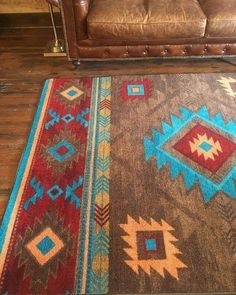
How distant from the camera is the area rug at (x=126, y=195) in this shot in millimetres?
1193

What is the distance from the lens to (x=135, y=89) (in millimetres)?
2057

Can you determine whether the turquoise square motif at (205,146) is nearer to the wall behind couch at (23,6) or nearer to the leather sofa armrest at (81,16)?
the leather sofa armrest at (81,16)

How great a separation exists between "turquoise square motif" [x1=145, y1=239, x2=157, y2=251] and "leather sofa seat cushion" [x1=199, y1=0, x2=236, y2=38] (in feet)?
5.06

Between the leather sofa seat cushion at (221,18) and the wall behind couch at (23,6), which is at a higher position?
the wall behind couch at (23,6)

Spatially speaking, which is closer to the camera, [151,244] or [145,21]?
[151,244]

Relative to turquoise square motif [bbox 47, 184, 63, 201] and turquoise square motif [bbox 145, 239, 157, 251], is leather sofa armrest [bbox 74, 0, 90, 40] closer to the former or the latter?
turquoise square motif [bbox 47, 184, 63, 201]

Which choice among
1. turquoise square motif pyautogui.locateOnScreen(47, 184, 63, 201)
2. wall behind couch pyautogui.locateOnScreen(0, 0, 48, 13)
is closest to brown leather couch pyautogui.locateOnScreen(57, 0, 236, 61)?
wall behind couch pyautogui.locateOnScreen(0, 0, 48, 13)

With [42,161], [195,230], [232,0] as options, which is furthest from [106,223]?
[232,0]

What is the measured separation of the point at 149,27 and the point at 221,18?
0.51 m

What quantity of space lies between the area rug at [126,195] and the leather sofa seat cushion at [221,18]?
15.0 inches

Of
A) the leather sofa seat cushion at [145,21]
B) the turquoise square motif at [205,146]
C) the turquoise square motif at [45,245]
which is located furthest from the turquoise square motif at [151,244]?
the leather sofa seat cushion at [145,21]

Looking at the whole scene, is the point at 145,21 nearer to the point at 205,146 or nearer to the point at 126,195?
the point at 205,146

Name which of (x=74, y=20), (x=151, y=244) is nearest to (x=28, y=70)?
(x=74, y=20)

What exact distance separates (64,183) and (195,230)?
744mm
